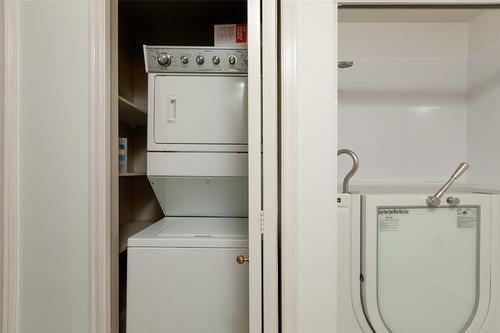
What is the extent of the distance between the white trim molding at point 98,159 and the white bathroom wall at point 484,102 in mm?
2290

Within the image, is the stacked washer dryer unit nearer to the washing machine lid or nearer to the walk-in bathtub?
the washing machine lid

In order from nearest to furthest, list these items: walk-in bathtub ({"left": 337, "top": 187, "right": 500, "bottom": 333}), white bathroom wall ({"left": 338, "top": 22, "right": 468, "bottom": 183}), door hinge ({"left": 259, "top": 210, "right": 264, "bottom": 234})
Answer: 1. door hinge ({"left": 259, "top": 210, "right": 264, "bottom": 234})
2. walk-in bathtub ({"left": 337, "top": 187, "right": 500, "bottom": 333})
3. white bathroom wall ({"left": 338, "top": 22, "right": 468, "bottom": 183})

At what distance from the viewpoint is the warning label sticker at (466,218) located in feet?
5.03

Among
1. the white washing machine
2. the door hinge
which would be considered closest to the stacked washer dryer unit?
the white washing machine

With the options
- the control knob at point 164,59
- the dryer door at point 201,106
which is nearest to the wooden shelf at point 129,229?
the dryer door at point 201,106

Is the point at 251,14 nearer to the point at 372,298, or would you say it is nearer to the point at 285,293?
the point at 285,293

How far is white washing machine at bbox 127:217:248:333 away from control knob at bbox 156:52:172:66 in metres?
1.05

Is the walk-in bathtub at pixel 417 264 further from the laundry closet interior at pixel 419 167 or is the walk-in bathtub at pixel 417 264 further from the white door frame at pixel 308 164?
the white door frame at pixel 308 164

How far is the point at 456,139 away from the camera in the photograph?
2.04 metres

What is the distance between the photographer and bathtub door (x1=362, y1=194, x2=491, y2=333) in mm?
1513

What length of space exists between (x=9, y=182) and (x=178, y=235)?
839 millimetres

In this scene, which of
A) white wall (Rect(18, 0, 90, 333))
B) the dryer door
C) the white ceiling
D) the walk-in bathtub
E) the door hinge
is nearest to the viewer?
the door hinge

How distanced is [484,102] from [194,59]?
210 cm

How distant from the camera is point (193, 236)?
1507mm
